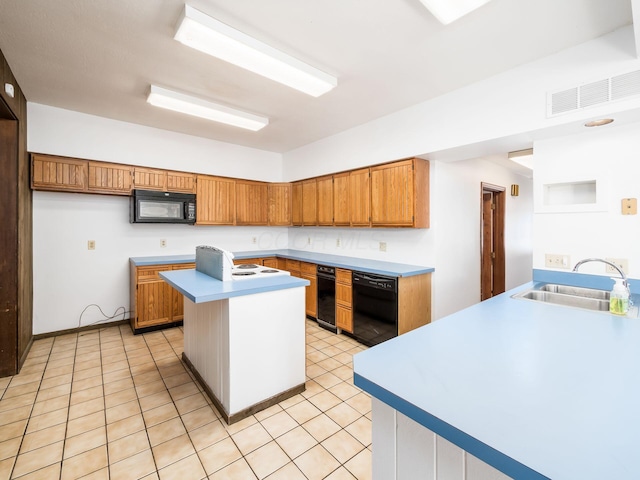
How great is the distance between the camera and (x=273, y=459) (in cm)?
178

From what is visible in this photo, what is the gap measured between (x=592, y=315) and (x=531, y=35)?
192 cm

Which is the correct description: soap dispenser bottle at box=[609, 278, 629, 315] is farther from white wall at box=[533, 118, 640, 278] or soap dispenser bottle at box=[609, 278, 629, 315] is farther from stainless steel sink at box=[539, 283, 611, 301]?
white wall at box=[533, 118, 640, 278]

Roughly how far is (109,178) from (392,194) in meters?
3.56

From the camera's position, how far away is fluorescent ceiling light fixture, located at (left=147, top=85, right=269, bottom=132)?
9.57 ft

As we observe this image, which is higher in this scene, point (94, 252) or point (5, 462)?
point (94, 252)

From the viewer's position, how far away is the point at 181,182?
4270 millimetres

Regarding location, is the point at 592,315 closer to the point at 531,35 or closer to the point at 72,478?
the point at 531,35

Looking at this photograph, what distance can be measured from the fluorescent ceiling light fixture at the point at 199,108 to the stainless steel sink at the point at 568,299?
3196mm

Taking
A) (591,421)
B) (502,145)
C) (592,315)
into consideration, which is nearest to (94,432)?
(591,421)

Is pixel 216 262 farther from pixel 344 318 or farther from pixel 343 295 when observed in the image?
pixel 344 318

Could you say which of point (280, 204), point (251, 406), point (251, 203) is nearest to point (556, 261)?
point (251, 406)

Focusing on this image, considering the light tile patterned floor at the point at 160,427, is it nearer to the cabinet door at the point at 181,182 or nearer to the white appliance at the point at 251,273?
the white appliance at the point at 251,273

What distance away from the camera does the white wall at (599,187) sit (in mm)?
2156

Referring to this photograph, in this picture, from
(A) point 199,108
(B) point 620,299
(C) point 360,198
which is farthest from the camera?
(C) point 360,198
